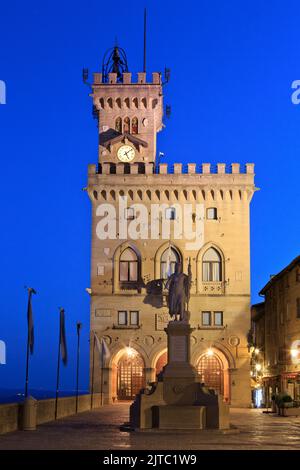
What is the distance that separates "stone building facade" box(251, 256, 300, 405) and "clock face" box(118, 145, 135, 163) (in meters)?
15.2

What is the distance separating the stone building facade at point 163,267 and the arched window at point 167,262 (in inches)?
3.2

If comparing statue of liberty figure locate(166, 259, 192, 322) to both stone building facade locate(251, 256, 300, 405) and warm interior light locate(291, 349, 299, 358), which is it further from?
warm interior light locate(291, 349, 299, 358)

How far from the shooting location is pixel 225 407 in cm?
3006

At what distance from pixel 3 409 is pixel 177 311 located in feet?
30.1

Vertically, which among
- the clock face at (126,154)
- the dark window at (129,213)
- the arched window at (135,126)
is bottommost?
the dark window at (129,213)

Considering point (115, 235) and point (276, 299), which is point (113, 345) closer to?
point (115, 235)

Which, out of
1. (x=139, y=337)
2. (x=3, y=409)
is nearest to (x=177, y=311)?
(x=3, y=409)

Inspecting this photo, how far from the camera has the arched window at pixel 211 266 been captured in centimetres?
6209

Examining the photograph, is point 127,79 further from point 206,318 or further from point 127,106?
point 206,318

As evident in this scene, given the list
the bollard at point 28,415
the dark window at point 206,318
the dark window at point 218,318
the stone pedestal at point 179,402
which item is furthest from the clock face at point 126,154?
the bollard at point 28,415

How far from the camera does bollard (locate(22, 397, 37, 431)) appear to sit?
96.7 feet

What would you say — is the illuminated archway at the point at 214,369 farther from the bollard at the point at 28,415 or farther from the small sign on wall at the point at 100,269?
the bollard at the point at 28,415

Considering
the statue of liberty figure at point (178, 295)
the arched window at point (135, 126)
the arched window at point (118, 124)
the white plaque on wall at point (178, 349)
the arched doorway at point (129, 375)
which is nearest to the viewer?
the white plaque on wall at point (178, 349)
